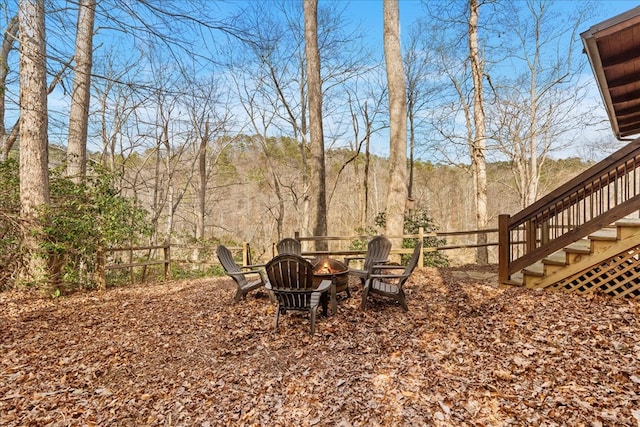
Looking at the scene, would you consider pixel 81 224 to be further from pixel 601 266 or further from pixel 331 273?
pixel 601 266

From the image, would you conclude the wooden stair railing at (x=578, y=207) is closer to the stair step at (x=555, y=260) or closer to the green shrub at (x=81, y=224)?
the stair step at (x=555, y=260)

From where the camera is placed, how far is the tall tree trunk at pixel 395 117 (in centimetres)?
776

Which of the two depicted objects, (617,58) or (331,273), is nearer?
(617,58)

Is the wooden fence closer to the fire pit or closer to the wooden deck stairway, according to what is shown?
the fire pit

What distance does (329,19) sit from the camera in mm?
13406

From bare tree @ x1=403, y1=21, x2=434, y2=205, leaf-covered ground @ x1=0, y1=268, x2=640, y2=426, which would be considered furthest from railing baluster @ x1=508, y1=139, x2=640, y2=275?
bare tree @ x1=403, y1=21, x2=434, y2=205

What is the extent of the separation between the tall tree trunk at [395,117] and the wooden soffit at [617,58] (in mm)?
3775

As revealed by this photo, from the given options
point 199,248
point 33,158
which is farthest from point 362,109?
point 33,158

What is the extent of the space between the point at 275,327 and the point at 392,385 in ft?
5.31

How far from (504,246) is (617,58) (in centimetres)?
257

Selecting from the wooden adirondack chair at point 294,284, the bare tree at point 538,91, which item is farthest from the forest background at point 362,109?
the wooden adirondack chair at point 294,284

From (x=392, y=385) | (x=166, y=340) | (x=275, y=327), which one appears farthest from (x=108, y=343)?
(x=392, y=385)

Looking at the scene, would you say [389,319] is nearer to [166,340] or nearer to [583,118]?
[166,340]

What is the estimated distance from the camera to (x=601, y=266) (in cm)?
418
